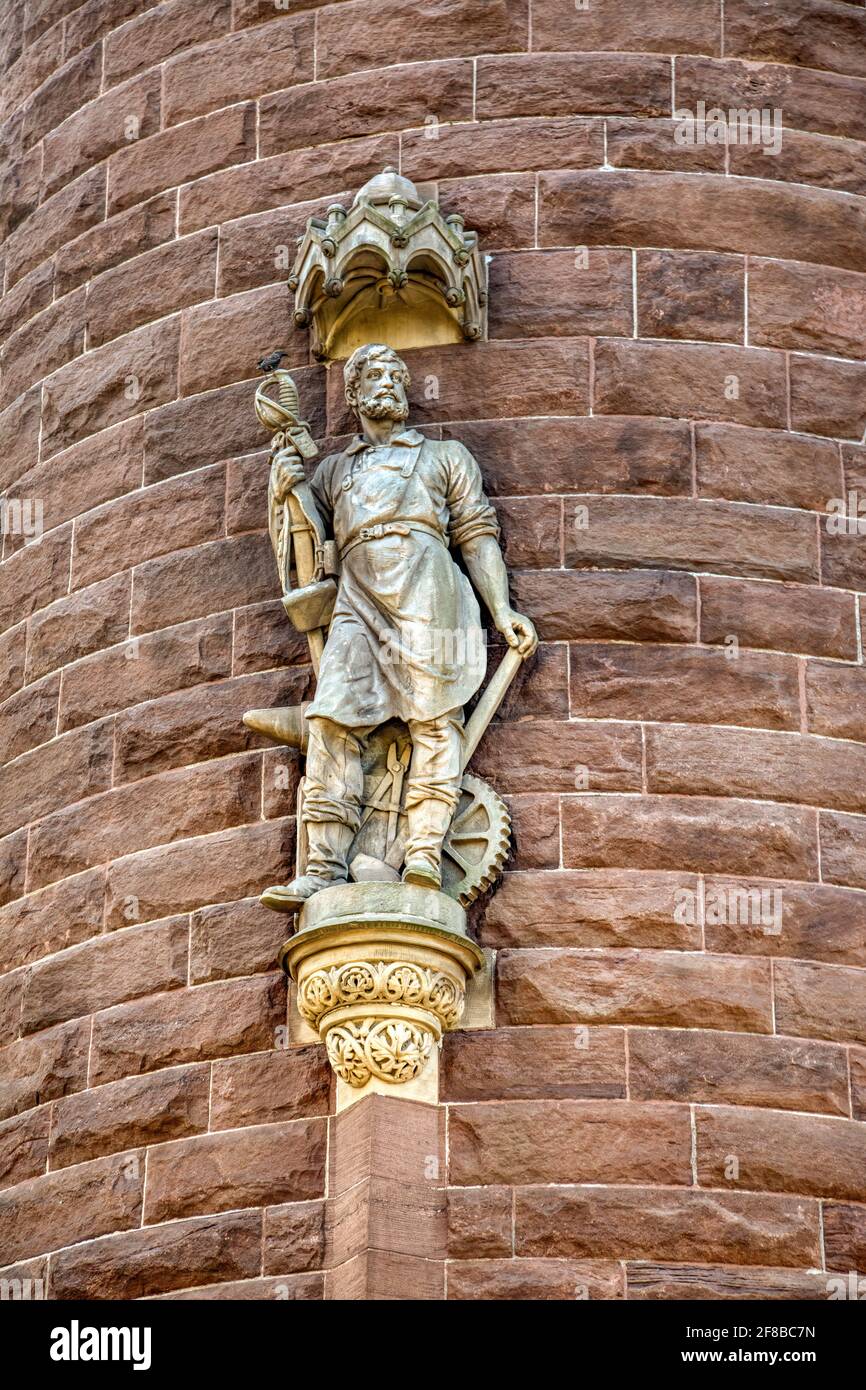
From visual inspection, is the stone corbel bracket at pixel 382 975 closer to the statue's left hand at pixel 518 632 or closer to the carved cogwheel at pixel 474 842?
the carved cogwheel at pixel 474 842

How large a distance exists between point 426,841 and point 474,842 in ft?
0.94

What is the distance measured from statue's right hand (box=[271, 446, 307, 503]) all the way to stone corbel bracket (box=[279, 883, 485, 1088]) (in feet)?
6.15

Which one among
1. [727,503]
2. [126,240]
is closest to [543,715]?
[727,503]

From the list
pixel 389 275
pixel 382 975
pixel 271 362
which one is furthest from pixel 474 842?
pixel 389 275

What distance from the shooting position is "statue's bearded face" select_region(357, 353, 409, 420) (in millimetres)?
12141

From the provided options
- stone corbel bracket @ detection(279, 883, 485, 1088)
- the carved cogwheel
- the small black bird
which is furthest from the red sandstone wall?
the small black bird

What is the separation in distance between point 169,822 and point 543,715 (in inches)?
66.8

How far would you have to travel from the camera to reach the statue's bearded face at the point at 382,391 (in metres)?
12.1

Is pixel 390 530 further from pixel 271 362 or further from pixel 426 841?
pixel 426 841

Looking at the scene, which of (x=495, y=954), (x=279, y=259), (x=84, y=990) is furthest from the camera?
(x=279, y=259)

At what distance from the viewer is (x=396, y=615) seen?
38.5ft

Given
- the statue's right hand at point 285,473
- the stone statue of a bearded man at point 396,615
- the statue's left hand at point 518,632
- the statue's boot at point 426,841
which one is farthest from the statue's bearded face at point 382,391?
the statue's boot at point 426,841

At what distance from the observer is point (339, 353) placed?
1280 cm
